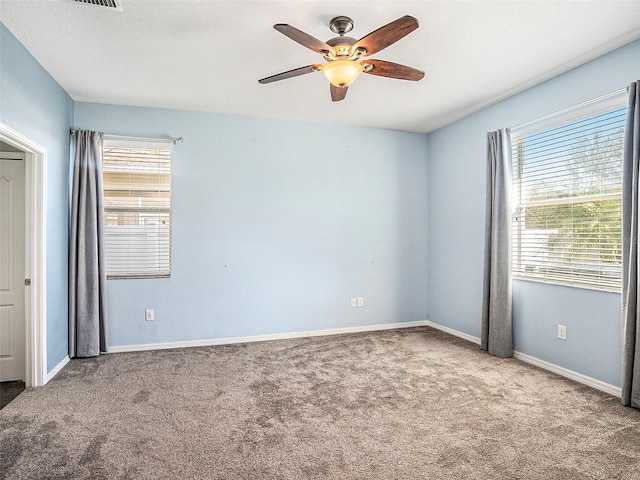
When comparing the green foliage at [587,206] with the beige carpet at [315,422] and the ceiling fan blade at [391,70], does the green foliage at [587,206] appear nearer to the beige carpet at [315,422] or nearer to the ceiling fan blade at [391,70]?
the beige carpet at [315,422]

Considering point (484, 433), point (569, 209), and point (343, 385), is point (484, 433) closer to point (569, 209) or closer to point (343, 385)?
point (343, 385)

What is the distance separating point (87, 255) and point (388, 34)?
136 inches

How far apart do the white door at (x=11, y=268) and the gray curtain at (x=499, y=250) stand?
441 centimetres

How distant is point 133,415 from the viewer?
8.46 feet

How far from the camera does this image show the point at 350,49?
2264 mm

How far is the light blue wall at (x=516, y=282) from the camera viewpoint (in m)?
2.95

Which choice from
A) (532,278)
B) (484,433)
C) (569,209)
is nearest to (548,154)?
(569,209)

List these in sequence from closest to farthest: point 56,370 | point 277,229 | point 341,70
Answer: point 341,70 < point 56,370 < point 277,229

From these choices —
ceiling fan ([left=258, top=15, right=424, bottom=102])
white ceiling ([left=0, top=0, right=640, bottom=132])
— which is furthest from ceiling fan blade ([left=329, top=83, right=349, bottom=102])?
white ceiling ([left=0, top=0, right=640, bottom=132])

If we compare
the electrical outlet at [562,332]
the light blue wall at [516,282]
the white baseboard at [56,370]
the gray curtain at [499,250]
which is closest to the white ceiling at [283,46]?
the light blue wall at [516,282]

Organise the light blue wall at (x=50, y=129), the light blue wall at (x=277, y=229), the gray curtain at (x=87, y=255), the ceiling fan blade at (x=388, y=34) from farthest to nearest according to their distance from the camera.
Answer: the light blue wall at (x=277, y=229) < the gray curtain at (x=87, y=255) < the light blue wall at (x=50, y=129) < the ceiling fan blade at (x=388, y=34)

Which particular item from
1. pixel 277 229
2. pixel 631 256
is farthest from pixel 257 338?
pixel 631 256

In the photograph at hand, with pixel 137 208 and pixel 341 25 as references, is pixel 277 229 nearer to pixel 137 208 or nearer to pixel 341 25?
pixel 137 208

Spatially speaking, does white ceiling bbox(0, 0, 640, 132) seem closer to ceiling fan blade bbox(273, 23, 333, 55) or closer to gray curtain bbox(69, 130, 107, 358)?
ceiling fan blade bbox(273, 23, 333, 55)
